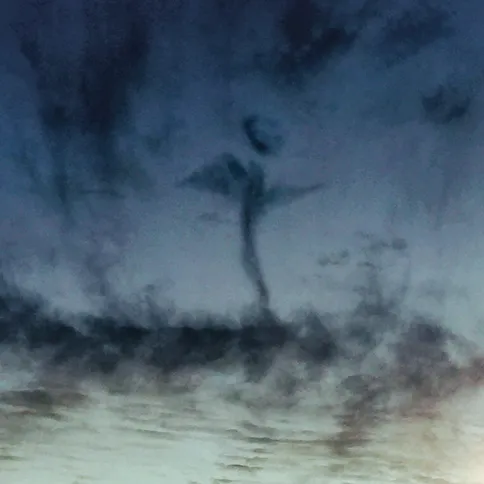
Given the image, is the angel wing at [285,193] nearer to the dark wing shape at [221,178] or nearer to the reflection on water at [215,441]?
the dark wing shape at [221,178]

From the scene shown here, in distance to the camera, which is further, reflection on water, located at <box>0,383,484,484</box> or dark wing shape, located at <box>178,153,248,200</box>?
reflection on water, located at <box>0,383,484,484</box>

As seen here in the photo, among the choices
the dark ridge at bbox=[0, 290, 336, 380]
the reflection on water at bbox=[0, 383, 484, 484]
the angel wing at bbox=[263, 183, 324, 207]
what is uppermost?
the angel wing at bbox=[263, 183, 324, 207]

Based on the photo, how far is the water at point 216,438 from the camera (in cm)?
94

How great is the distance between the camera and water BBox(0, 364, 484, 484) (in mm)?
941

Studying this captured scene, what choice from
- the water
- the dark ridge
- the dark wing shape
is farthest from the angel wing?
the water

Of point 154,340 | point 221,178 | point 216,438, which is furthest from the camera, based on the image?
point 216,438

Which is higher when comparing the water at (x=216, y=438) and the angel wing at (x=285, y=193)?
the angel wing at (x=285, y=193)

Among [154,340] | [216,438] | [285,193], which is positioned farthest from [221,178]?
Answer: [216,438]

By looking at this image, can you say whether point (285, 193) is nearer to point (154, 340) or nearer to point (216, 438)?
point (154, 340)

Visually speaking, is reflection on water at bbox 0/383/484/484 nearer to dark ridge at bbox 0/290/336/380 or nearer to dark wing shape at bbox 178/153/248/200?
dark ridge at bbox 0/290/336/380

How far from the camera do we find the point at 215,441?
3.29 feet

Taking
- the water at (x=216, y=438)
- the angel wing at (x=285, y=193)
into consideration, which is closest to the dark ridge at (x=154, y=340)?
the water at (x=216, y=438)

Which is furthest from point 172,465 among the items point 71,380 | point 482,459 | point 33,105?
point 33,105

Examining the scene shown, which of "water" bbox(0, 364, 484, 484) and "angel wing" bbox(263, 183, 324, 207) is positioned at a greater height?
"angel wing" bbox(263, 183, 324, 207)
